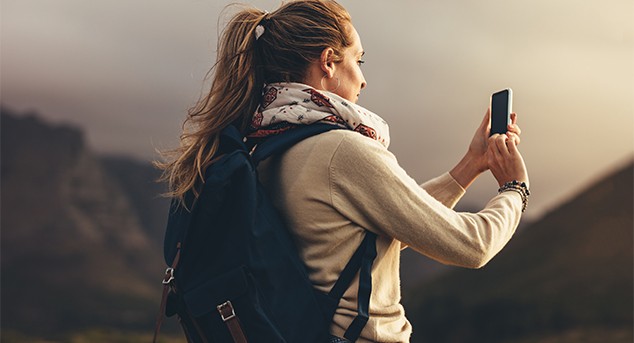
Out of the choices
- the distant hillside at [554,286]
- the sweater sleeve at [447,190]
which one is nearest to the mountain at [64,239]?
the distant hillside at [554,286]

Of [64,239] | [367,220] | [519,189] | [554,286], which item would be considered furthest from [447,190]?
[64,239]

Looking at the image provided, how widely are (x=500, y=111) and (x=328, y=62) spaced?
32.9 inches

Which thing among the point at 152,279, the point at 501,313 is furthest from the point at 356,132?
the point at 152,279

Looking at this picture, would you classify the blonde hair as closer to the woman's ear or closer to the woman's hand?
the woman's ear

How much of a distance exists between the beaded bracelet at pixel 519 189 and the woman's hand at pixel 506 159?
0.02m

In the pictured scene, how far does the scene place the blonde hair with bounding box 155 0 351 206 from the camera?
10.8 ft

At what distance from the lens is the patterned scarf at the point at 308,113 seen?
3.13 metres

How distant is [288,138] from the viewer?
122 inches

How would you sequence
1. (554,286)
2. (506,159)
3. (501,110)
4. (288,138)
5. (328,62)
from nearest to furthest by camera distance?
(288,138)
(328,62)
(506,159)
(501,110)
(554,286)

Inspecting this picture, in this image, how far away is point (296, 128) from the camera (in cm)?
317

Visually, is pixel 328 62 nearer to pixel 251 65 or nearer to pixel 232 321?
pixel 251 65

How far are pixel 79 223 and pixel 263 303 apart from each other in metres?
181

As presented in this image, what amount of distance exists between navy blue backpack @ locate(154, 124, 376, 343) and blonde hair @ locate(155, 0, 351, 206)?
0.69 ft

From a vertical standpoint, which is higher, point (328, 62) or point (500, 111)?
point (328, 62)
